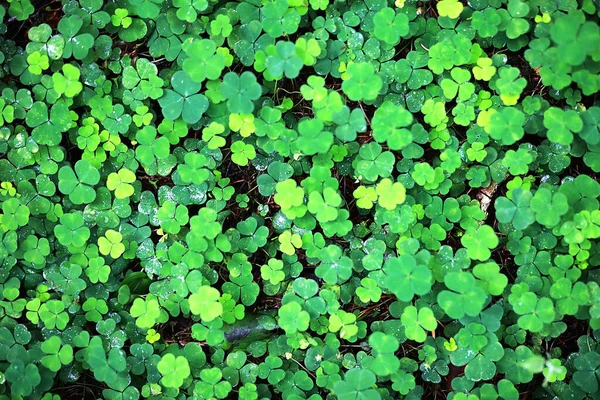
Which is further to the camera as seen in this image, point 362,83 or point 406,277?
point 362,83

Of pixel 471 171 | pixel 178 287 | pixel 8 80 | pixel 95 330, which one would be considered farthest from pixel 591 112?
pixel 8 80

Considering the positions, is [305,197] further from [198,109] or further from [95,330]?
[95,330]

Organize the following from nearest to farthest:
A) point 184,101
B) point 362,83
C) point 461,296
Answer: point 461,296 < point 362,83 < point 184,101

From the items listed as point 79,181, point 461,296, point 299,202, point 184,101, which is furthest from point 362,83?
point 79,181

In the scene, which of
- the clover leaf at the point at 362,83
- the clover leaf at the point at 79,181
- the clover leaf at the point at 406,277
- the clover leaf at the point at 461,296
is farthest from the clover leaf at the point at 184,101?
the clover leaf at the point at 461,296

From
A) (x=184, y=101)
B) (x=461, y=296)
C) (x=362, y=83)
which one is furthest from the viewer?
(x=184, y=101)

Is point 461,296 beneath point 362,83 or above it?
beneath

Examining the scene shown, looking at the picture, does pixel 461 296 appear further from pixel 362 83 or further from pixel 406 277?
pixel 362 83

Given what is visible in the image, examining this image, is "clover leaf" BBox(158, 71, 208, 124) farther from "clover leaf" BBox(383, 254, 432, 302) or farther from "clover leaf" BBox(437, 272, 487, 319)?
"clover leaf" BBox(437, 272, 487, 319)

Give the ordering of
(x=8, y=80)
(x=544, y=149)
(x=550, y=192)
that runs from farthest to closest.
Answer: (x=8, y=80) → (x=544, y=149) → (x=550, y=192)

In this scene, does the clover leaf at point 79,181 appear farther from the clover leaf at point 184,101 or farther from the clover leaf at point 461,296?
the clover leaf at point 461,296

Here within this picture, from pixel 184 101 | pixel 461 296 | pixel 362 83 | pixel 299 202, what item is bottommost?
pixel 461 296
